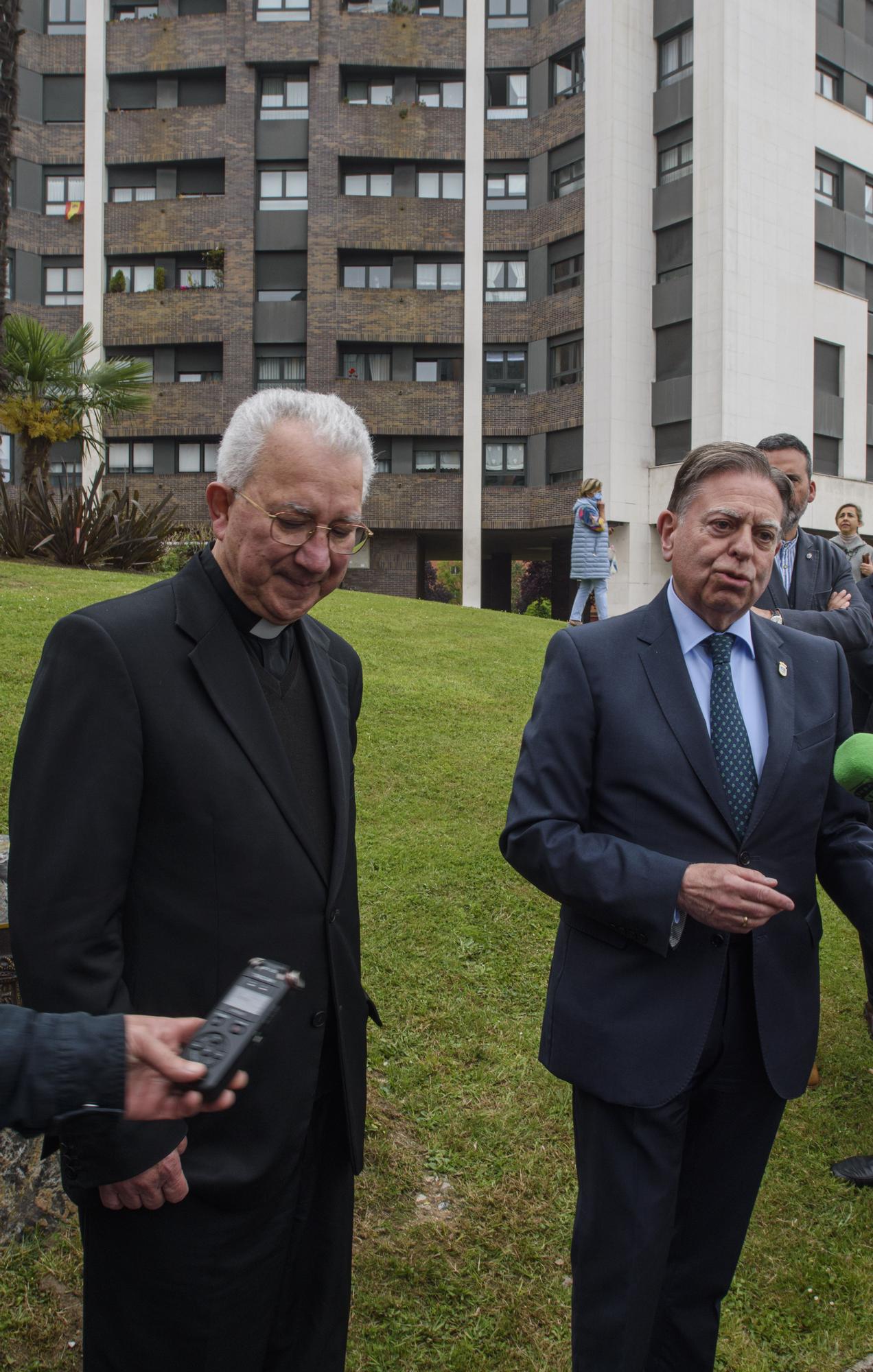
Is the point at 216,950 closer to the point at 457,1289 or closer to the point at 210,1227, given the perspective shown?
the point at 210,1227

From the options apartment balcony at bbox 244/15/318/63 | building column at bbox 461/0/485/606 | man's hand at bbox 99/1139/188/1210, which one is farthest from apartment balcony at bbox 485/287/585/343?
man's hand at bbox 99/1139/188/1210

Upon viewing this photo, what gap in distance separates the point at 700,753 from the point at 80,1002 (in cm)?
143

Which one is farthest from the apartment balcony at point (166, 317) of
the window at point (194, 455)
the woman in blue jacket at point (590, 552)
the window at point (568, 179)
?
the woman in blue jacket at point (590, 552)

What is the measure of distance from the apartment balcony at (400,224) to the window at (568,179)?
330cm

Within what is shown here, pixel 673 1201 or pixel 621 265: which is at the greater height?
pixel 621 265

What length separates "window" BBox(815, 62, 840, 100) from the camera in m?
33.8

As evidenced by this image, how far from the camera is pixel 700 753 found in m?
2.38

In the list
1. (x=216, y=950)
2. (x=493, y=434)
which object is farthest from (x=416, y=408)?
(x=216, y=950)

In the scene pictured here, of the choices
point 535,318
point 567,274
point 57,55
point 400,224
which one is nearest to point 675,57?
point 567,274

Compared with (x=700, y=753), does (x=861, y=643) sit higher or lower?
higher

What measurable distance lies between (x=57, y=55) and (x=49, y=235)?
6199 mm

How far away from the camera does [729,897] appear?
213 centimetres

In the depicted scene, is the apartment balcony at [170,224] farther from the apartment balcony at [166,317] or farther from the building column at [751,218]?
the building column at [751,218]

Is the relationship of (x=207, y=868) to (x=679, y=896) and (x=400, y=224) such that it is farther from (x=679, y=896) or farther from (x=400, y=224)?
(x=400, y=224)
